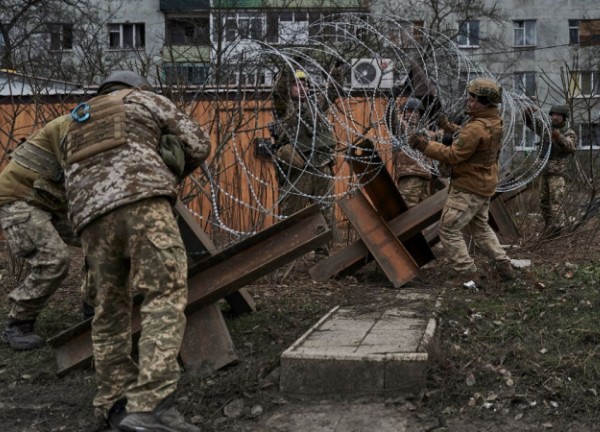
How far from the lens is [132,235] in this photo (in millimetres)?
3666

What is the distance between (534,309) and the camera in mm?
5504

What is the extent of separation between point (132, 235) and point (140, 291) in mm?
267

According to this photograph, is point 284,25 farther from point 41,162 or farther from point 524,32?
point 524,32

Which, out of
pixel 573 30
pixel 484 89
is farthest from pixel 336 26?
pixel 573 30

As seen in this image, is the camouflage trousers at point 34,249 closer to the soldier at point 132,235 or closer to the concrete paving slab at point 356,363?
the soldier at point 132,235

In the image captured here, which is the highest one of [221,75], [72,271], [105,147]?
[221,75]

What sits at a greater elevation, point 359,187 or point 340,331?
point 359,187

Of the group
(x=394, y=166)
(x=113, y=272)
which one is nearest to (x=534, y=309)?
(x=113, y=272)

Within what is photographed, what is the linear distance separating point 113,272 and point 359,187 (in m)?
3.30

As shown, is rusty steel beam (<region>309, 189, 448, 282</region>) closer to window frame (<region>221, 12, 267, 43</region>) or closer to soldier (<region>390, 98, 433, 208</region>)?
soldier (<region>390, 98, 433, 208</region>)

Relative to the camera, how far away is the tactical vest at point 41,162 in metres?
5.16

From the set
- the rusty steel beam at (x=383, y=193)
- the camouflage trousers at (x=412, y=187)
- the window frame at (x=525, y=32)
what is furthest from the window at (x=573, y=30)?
the rusty steel beam at (x=383, y=193)

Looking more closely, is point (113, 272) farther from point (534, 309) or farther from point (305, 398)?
point (534, 309)

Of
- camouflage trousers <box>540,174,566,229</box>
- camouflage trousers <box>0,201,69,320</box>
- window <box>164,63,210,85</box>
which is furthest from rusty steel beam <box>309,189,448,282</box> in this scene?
camouflage trousers <box>540,174,566,229</box>
